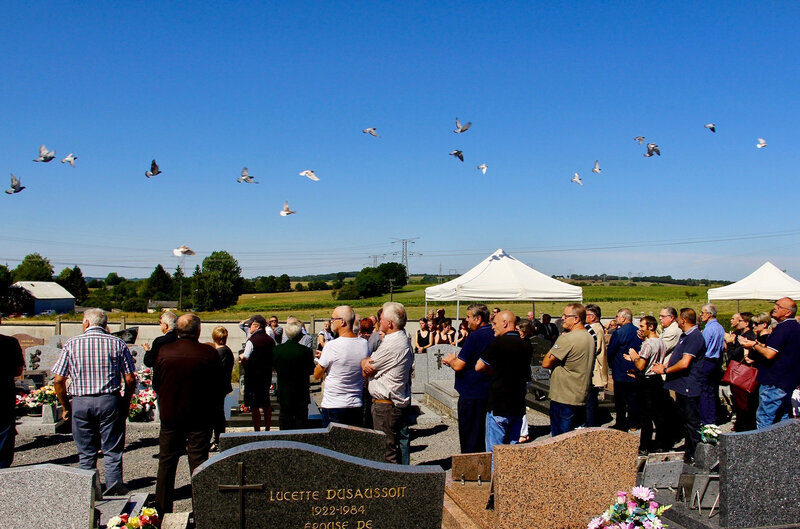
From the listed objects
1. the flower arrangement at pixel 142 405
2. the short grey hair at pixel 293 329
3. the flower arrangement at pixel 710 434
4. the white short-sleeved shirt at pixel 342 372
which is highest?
the short grey hair at pixel 293 329

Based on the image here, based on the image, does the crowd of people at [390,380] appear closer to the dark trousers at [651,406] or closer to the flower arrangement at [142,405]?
the dark trousers at [651,406]

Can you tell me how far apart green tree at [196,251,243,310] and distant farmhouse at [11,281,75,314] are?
17.4 m

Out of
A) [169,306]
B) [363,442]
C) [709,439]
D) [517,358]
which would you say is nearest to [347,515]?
[363,442]

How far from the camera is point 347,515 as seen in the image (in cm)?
405

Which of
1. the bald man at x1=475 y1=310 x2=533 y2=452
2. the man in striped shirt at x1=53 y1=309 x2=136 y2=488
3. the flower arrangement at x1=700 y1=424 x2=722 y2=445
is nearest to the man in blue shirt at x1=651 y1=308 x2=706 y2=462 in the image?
the flower arrangement at x1=700 y1=424 x2=722 y2=445

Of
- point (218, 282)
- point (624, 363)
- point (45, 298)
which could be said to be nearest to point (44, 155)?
point (624, 363)

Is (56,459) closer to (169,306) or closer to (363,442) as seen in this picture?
(363,442)

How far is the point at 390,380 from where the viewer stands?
625 centimetres

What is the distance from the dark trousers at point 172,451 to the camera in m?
5.36

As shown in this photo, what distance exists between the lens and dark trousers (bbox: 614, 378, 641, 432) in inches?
343

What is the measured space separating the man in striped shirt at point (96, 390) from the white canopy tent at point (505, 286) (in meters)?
11.0

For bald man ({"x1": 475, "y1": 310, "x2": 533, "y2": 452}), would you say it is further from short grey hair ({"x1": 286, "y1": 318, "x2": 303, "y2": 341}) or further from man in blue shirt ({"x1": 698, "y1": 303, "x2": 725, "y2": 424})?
man in blue shirt ({"x1": 698, "y1": 303, "x2": 725, "y2": 424})

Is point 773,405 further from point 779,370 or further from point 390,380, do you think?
point 390,380

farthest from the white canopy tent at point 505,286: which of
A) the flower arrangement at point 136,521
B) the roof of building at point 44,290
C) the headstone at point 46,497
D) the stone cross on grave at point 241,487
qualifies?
the roof of building at point 44,290
